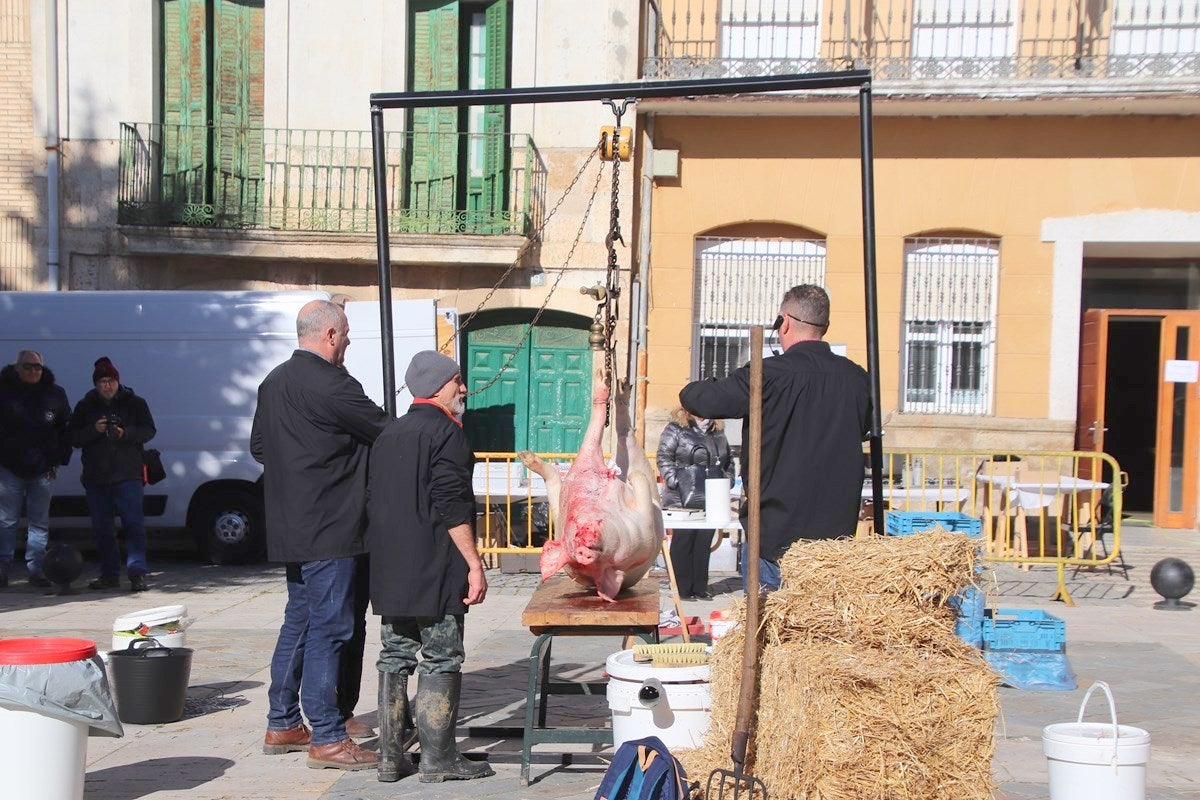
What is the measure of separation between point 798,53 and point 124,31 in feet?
27.6

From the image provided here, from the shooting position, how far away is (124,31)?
16125 mm

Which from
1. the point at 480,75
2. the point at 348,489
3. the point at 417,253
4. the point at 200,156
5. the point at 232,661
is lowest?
the point at 232,661

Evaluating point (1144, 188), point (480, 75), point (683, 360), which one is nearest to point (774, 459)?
point (683, 360)

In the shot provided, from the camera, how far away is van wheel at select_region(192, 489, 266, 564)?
531 inches

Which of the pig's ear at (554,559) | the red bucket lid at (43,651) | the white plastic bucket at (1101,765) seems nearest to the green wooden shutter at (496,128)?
the pig's ear at (554,559)

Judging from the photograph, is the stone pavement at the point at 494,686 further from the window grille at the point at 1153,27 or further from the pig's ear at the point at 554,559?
the window grille at the point at 1153,27

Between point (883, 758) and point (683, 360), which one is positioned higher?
point (683, 360)

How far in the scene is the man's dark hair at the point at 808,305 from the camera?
557 cm

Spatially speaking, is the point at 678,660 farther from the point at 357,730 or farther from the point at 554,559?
the point at 357,730

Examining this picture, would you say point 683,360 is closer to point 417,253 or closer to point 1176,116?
point 417,253

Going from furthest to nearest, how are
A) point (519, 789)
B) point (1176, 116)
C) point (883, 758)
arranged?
point (1176, 116)
point (519, 789)
point (883, 758)

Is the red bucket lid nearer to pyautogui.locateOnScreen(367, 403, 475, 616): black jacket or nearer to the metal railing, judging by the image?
pyautogui.locateOnScreen(367, 403, 475, 616): black jacket

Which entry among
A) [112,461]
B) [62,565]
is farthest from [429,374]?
[62,565]

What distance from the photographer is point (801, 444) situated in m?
5.39
